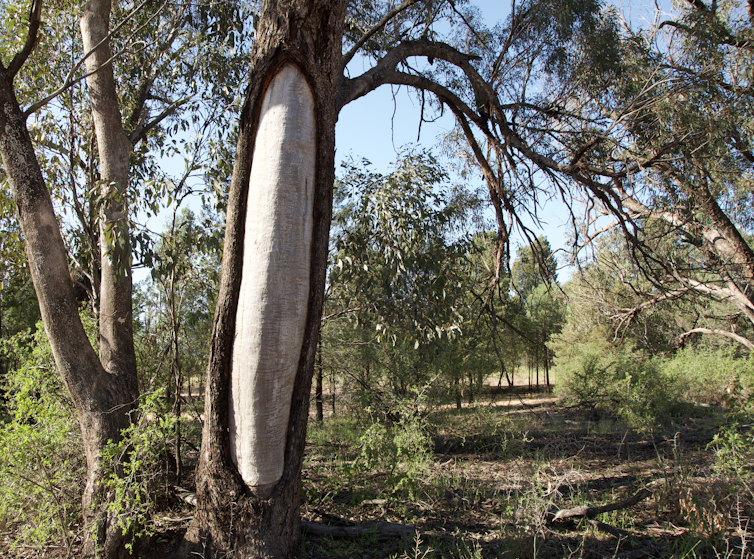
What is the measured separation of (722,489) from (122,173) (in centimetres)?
522

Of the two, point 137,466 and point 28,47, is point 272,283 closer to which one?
point 137,466

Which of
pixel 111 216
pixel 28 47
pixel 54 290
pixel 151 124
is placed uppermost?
pixel 151 124

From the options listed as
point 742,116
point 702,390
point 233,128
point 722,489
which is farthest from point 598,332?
point 233,128

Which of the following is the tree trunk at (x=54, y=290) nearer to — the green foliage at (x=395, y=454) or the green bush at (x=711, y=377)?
the green foliage at (x=395, y=454)

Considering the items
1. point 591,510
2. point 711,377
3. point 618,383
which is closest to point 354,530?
point 591,510

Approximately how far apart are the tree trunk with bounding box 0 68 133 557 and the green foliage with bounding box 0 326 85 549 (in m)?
0.18

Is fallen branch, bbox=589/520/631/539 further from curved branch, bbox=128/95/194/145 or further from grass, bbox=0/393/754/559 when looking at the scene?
curved branch, bbox=128/95/194/145

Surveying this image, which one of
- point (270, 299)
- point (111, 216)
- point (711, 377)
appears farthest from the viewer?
point (711, 377)

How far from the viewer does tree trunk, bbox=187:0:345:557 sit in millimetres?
2547

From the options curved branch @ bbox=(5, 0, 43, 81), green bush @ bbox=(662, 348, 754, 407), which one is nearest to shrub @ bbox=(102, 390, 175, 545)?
curved branch @ bbox=(5, 0, 43, 81)

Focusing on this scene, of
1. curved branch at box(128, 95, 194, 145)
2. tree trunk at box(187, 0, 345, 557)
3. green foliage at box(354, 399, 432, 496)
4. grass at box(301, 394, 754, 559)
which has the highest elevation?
curved branch at box(128, 95, 194, 145)

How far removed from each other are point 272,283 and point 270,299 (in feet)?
0.28

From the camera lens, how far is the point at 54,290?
3.14m

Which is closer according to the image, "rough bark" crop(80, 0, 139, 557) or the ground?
the ground
